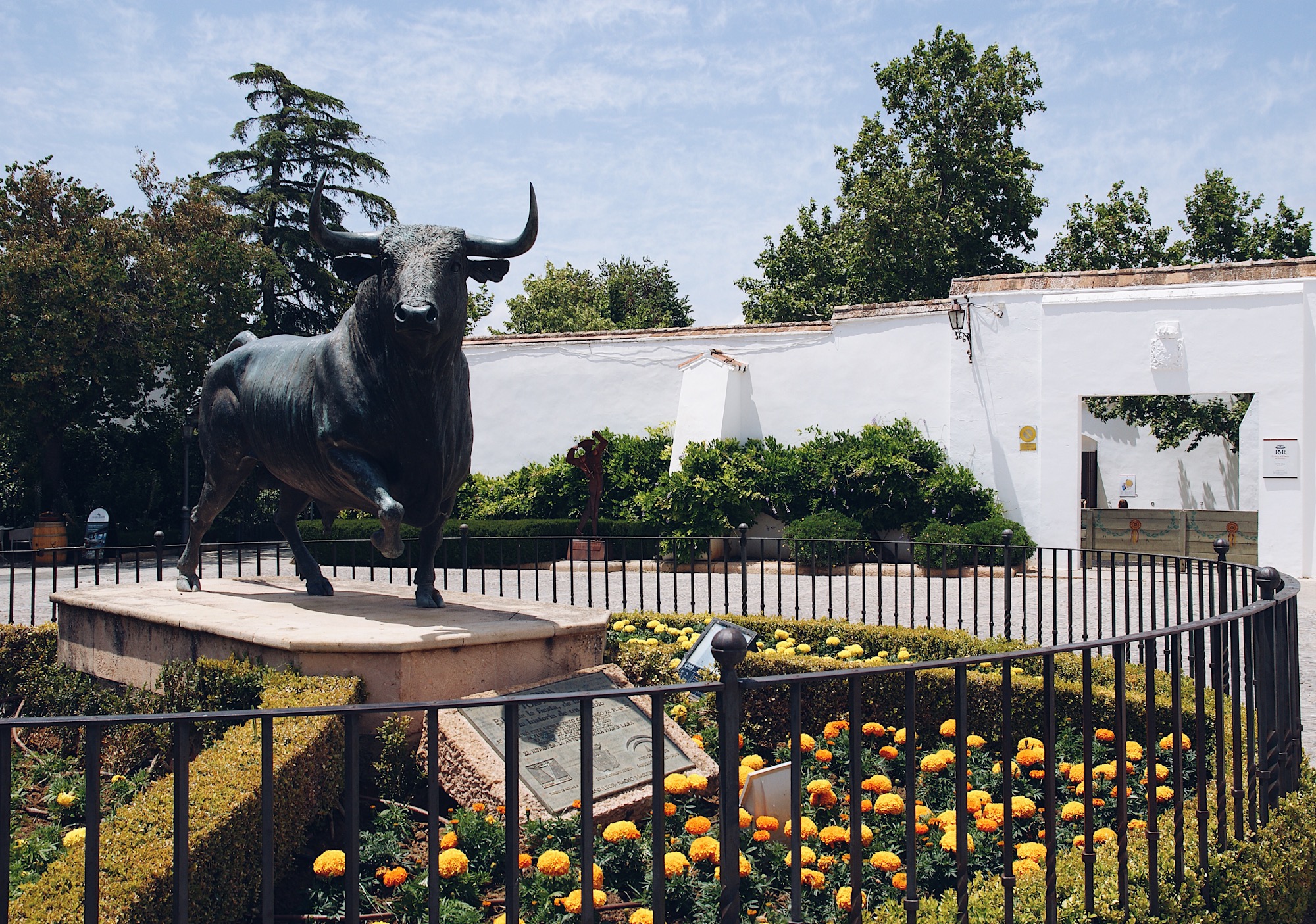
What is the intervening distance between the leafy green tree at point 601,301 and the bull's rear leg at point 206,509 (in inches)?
1129

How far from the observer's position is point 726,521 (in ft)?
50.7

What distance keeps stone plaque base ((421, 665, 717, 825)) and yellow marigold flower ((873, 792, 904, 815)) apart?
0.86m

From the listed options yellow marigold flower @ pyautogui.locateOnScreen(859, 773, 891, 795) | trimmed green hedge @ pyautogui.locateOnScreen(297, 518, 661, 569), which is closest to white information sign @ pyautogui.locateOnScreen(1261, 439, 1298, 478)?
trimmed green hedge @ pyautogui.locateOnScreen(297, 518, 661, 569)

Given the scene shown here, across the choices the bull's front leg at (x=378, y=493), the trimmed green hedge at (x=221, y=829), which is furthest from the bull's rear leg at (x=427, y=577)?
the trimmed green hedge at (x=221, y=829)

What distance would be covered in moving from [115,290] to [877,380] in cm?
1511

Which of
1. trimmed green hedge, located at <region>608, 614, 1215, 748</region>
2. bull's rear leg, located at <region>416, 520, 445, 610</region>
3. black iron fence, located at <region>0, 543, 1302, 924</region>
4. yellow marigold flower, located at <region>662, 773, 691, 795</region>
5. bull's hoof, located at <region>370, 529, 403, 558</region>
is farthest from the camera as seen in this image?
bull's rear leg, located at <region>416, 520, 445, 610</region>

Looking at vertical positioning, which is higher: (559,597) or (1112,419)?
(1112,419)

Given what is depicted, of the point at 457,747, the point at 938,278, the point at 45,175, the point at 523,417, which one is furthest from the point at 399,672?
the point at 938,278

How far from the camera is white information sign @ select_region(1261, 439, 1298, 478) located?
13.9 meters

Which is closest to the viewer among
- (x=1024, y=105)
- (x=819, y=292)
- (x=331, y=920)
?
(x=331, y=920)

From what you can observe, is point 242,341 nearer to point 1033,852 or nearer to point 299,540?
point 299,540

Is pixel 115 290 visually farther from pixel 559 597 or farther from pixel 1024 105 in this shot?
pixel 1024 105

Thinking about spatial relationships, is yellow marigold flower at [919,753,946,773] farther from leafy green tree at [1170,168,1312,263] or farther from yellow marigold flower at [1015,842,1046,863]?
leafy green tree at [1170,168,1312,263]

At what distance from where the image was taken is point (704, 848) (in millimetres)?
2912
